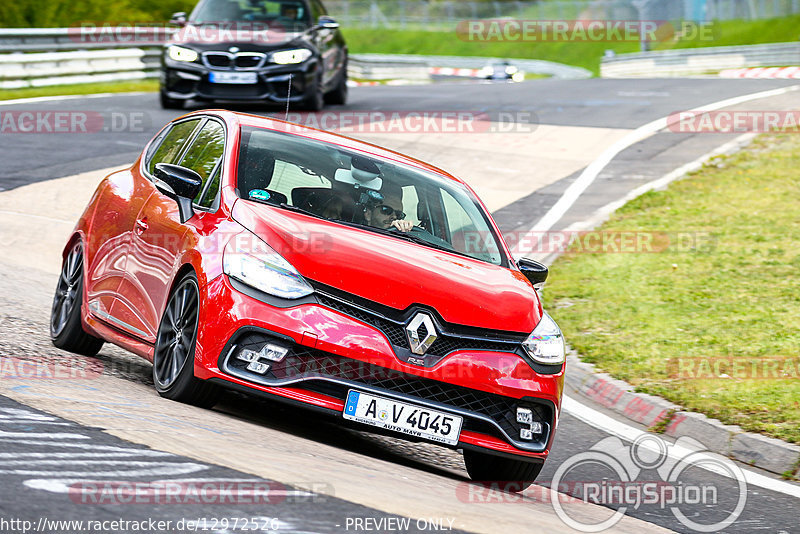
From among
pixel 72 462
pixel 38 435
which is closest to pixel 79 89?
pixel 38 435

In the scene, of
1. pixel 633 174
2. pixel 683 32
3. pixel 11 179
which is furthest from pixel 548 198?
pixel 683 32

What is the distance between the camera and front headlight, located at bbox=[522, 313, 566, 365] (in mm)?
5941

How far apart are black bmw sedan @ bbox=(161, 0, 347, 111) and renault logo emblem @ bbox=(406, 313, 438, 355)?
44.2ft

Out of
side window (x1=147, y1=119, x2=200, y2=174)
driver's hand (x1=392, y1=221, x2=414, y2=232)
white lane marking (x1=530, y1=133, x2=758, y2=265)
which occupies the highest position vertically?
side window (x1=147, y1=119, x2=200, y2=174)

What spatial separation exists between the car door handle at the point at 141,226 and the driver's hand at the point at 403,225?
4.75 feet

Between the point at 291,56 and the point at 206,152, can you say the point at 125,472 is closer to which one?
the point at 206,152

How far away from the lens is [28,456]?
442 centimetres

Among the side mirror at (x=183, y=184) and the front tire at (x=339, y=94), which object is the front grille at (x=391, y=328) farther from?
the front tire at (x=339, y=94)

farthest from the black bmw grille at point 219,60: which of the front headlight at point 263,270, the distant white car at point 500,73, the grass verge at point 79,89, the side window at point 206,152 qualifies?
the distant white car at point 500,73

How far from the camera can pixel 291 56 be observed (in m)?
19.4

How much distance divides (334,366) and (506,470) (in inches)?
46.8

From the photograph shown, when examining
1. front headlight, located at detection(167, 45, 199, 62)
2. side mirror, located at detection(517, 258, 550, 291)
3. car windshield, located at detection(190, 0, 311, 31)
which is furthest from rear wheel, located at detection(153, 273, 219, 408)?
car windshield, located at detection(190, 0, 311, 31)

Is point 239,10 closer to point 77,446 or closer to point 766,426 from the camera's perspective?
point 766,426

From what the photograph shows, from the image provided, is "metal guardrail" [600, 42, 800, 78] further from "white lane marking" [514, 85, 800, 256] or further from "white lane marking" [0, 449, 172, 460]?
"white lane marking" [0, 449, 172, 460]
